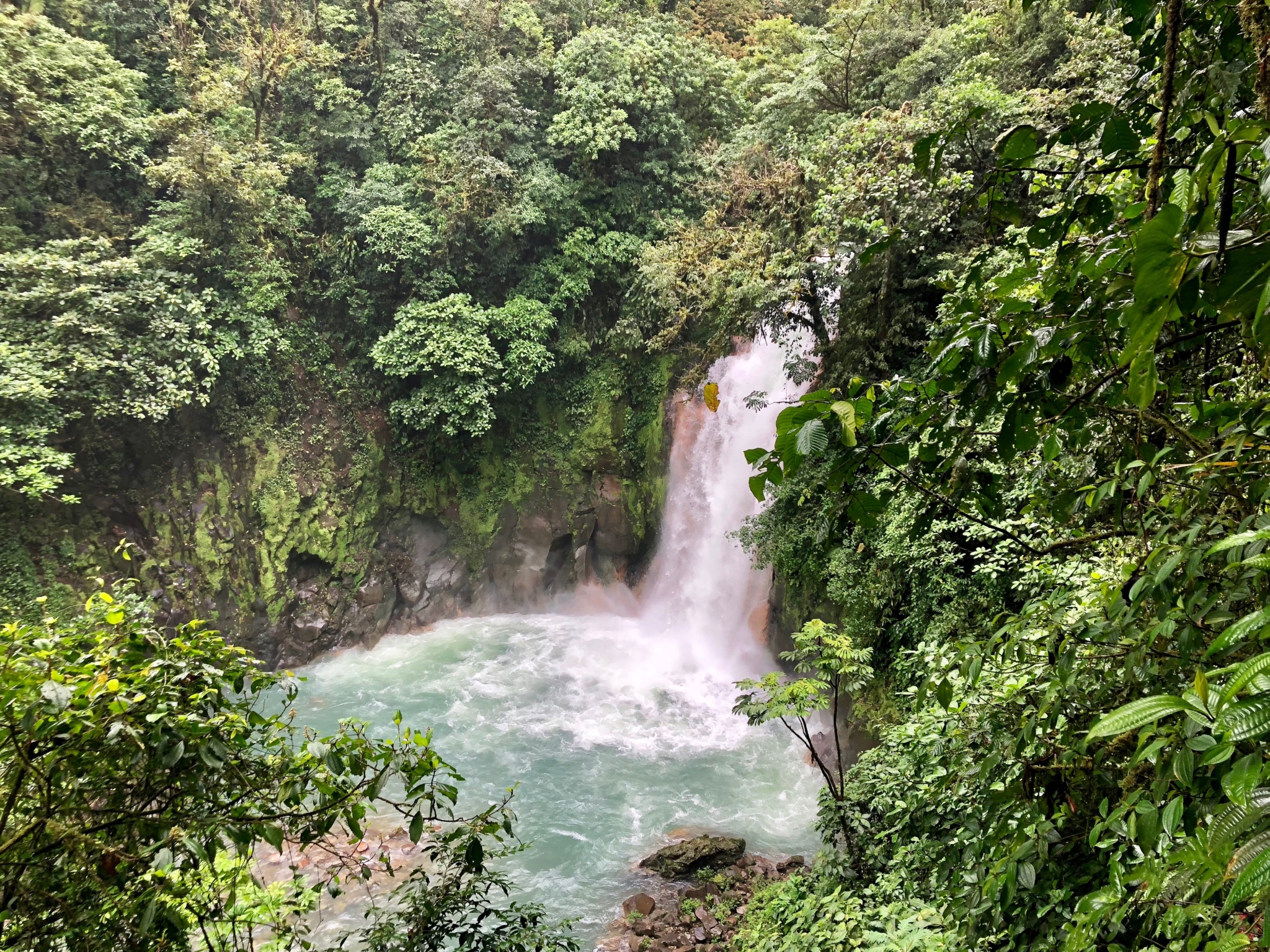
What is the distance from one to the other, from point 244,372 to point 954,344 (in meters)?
11.6

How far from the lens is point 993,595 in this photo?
4.81 metres

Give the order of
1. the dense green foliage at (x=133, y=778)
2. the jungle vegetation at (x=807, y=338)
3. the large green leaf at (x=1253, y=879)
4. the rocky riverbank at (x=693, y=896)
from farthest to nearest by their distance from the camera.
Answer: the rocky riverbank at (x=693, y=896) → the dense green foliage at (x=133, y=778) → the jungle vegetation at (x=807, y=338) → the large green leaf at (x=1253, y=879)

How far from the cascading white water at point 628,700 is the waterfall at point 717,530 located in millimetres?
25

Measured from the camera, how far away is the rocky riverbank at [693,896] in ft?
17.3

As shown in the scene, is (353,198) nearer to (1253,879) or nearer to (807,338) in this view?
(807,338)

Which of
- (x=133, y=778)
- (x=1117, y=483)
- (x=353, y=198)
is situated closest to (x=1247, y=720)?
(x=1117, y=483)

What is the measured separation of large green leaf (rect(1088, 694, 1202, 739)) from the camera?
2.48 ft

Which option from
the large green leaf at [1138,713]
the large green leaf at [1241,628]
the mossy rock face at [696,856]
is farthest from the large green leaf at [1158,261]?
the mossy rock face at [696,856]

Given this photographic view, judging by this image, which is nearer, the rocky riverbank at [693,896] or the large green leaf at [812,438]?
the large green leaf at [812,438]

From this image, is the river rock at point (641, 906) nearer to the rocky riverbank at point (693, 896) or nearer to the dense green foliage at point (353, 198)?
the rocky riverbank at point (693, 896)

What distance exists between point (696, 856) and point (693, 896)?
0.46 metres

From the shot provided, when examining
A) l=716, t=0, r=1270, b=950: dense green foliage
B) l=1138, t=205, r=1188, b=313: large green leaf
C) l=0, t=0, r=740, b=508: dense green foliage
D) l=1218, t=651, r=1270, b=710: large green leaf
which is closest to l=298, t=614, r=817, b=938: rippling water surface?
l=0, t=0, r=740, b=508: dense green foliage

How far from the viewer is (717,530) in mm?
10625

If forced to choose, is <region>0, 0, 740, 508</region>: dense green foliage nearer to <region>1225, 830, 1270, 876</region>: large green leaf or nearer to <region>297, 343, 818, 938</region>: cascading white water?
<region>297, 343, 818, 938</region>: cascading white water
